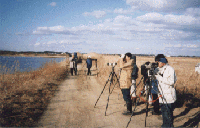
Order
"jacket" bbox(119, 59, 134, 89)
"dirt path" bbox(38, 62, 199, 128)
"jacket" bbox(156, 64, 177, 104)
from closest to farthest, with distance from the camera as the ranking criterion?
"jacket" bbox(156, 64, 177, 104)
"dirt path" bbox(38, 62, 199, 128)
"jacket" bbox(119, 59, 134, 89)

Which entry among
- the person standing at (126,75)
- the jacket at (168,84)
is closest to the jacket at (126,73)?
the person standing at (126,75)

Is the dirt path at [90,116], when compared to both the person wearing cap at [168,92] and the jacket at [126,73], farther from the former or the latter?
the jacket at [126,73]

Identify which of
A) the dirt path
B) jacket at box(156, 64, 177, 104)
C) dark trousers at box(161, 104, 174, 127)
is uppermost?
jacket at box(156, 64, 177, 104)

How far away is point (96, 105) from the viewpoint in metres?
Result: 5.98

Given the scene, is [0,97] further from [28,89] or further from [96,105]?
[96,105]

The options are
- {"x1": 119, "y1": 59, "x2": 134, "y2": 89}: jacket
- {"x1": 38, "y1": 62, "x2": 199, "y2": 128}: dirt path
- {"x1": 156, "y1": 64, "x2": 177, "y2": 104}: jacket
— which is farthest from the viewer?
{"x1": 119, "y1": 59, "x2": 134, "y2": 89}: jacket

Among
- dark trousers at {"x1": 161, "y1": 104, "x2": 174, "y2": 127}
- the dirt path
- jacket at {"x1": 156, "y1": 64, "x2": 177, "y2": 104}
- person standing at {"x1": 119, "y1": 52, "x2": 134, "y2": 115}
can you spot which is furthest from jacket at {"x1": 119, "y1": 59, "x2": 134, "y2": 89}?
dark trousers at {"x1": 161, "y1": 104, "x2": 174, "y2": 127}

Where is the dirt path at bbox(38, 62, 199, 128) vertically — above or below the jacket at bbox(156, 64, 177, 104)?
below

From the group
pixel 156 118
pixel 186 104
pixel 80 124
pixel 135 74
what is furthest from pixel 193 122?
pixel 80 124

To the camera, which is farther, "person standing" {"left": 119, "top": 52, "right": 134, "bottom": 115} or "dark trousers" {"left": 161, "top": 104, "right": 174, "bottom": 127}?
"person standing" {"left": 119, "top": 52, "right": 134, "bottom": 115}

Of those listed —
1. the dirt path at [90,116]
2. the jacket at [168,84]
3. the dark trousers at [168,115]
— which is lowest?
the dirt path at [90,116]

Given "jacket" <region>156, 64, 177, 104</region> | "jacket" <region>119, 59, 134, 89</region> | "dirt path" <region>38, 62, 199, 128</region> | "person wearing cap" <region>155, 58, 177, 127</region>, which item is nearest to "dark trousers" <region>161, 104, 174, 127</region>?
"person wearing cap" <region>155, 58, 177, 127</region>

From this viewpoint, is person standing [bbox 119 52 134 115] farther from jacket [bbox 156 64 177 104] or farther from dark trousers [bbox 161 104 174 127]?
dark trousers [bbox 161 104 174 127]

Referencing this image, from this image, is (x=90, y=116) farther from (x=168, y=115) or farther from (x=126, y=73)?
(x=168, y=115)
